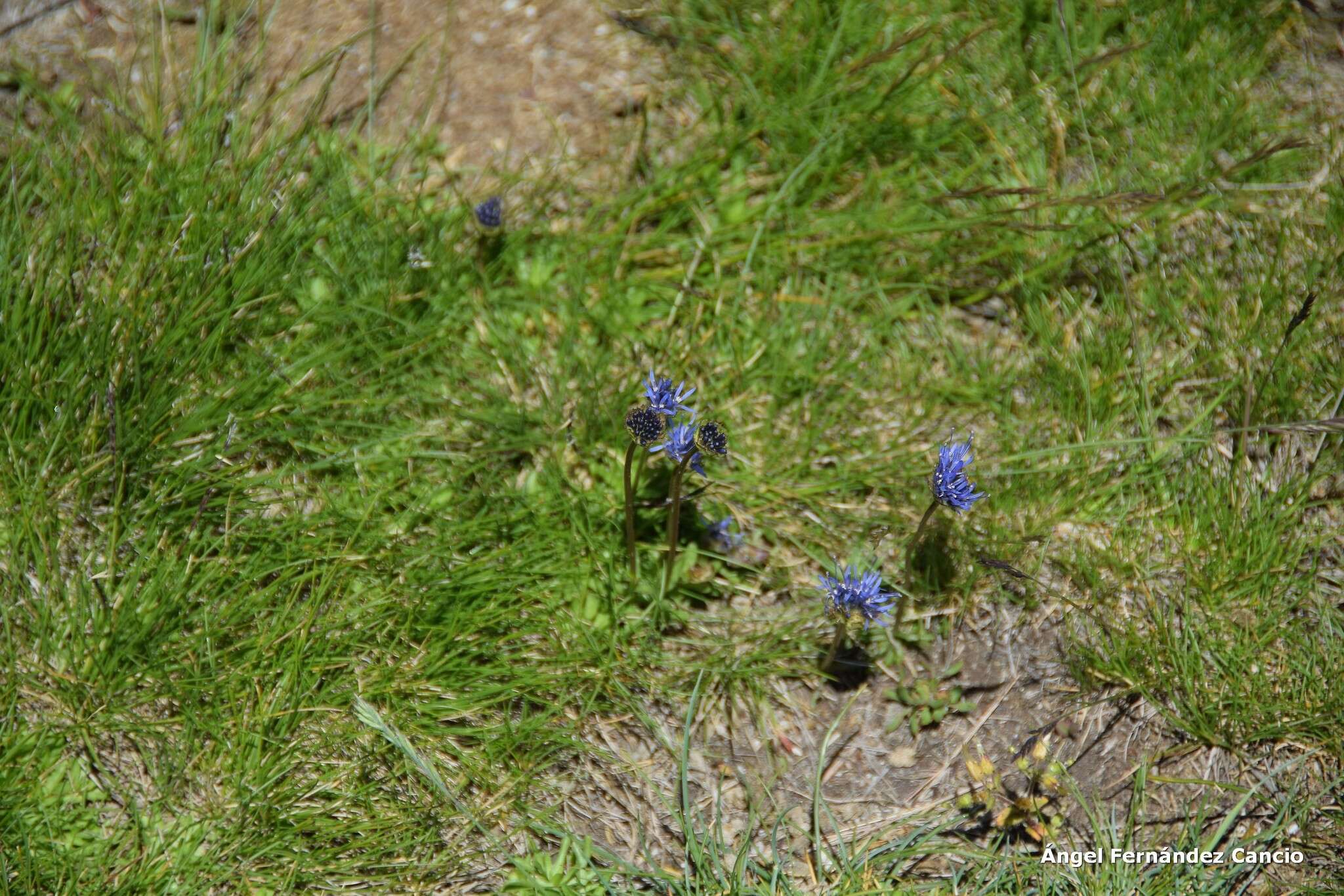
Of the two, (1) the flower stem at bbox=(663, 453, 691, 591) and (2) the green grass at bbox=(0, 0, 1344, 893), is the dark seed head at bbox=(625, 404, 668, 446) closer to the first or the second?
(1) the flower stem at bbox=(663, 453, 691, 591)

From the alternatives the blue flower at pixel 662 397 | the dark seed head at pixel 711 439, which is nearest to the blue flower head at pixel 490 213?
the blue flower at pixel 662 397

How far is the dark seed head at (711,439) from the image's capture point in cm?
227

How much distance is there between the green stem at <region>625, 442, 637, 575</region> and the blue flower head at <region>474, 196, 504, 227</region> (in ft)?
2.71

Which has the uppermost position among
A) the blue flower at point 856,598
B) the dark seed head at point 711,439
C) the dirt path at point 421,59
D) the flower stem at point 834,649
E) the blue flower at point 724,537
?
the dirt path at point 421,59

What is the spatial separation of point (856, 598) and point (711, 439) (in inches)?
20.2

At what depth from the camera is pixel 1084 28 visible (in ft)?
11.1

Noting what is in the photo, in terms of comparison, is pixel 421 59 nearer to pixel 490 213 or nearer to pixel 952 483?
pixel 490 213

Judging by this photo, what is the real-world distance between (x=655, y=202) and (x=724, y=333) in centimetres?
46

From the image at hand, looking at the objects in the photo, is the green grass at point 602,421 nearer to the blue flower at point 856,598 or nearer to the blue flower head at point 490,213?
the blue flower head at point 490,213

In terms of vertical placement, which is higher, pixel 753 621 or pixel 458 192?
pixel 458 192

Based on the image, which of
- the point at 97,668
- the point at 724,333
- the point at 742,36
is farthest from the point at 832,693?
the point at 742,36

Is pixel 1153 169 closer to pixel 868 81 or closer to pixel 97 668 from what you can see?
pixel 868 81

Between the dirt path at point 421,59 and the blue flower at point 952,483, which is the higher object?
the dirt path at point 421,59

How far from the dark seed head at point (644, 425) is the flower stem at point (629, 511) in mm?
26
